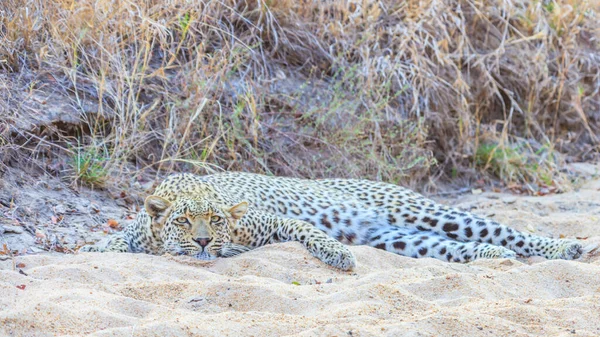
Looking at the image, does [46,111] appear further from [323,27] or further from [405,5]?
[405,5]

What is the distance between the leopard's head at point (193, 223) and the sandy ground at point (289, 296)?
0.14 metres

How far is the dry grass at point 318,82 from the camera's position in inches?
299

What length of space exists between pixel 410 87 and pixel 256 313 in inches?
221

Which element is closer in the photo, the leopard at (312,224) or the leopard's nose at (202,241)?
the leopard's nose at (202,241)

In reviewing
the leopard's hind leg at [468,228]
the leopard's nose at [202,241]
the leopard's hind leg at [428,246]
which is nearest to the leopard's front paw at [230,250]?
the leopard's nose at [202,241]

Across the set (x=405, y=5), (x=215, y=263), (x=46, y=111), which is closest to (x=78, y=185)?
(x=46, y=111)

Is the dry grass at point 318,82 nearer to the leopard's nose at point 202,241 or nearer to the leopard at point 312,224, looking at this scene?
the leopard at point 312,224

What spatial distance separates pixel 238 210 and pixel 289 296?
149 centimetres

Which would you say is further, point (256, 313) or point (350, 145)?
point (350, 145)

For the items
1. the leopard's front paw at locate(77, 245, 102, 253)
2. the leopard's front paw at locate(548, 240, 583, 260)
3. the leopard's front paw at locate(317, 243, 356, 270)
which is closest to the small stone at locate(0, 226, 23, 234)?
the leopard's front paw at locate(77, 245, 102, 253)

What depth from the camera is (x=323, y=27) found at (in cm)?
937

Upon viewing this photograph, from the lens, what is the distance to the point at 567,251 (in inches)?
240

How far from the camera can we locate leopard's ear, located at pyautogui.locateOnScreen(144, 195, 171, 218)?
18.9 ft

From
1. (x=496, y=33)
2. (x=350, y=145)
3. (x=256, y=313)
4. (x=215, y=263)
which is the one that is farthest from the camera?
(x=496, y=33)
